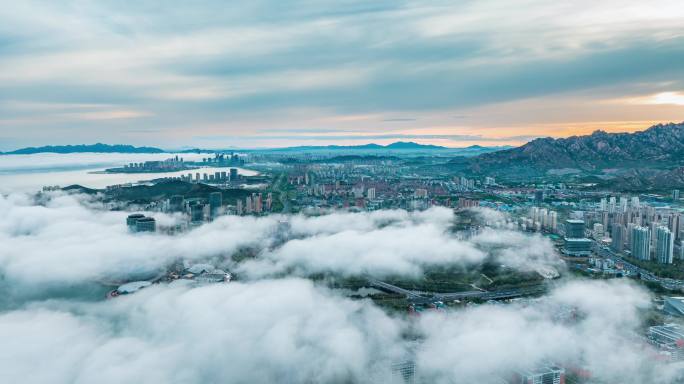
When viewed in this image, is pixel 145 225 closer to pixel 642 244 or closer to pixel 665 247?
pixel 642 244

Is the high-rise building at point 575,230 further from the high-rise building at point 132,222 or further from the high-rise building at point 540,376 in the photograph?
the high-rise building at point 132,222

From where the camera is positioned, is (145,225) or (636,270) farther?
(145,225)

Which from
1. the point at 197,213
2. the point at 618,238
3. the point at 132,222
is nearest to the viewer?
the point at 618,238

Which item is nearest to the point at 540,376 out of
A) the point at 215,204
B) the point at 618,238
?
the point at 618,238

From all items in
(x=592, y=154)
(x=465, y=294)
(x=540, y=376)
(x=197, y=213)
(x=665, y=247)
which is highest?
(x=592, y=154)

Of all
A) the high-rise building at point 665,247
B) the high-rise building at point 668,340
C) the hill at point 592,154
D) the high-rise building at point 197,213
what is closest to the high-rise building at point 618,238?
the high-rise building at point 665,247

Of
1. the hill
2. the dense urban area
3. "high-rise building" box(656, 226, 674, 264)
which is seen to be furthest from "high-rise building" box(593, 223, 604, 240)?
the hill

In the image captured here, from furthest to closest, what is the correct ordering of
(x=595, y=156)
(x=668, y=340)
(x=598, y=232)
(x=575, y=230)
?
(x=595, y=156) → (x=598, y=232) → (x=575, y=230) → (x=668, y=340)
